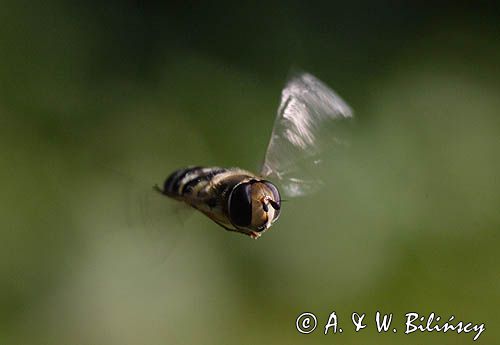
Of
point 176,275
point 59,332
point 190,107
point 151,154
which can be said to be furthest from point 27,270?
point 190,107

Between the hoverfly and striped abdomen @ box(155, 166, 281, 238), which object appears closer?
striped abdomen @ box(155, 166, 281, 238)

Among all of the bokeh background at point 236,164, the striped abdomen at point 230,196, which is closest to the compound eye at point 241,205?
the striped abdomen at point 230,196

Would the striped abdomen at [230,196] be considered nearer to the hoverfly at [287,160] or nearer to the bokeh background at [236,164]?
the hoverfly at [287,160]

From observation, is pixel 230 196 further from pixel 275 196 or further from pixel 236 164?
pixel 236 164

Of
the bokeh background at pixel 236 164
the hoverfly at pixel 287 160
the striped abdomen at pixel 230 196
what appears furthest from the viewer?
the bokeh background at pixel 236 164

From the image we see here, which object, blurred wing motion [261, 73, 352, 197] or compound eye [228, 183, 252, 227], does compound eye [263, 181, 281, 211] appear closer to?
compound eye [228, 183, 252, 227]

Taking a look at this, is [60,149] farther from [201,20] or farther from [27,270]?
[201,20]

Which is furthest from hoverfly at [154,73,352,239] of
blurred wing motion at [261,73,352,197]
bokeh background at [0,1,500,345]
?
bokeh background at [0,1,500,345]
